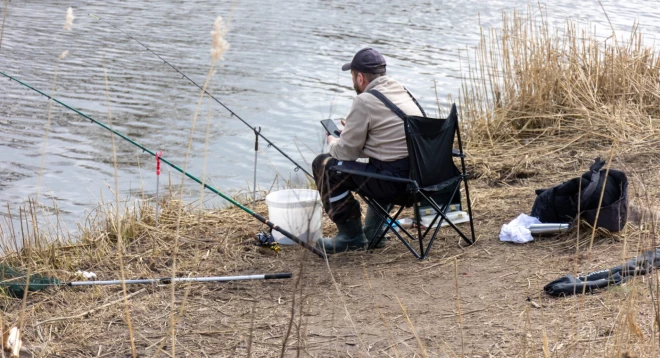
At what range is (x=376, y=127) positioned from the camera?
12.3 ft

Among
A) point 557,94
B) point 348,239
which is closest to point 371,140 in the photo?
point 348,239

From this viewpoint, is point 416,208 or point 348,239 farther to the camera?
point 348,239

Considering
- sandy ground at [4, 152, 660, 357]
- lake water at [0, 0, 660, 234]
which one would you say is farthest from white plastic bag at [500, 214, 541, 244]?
lake water at [0, 0, 660, 234]

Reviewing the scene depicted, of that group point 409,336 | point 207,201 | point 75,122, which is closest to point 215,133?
point 75,122

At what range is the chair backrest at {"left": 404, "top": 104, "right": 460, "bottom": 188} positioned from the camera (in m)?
3.60

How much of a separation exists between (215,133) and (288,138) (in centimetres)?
79

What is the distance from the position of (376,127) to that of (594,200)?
1068mm

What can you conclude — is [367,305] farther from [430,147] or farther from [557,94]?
[557,94]

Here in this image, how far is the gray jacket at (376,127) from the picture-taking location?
3719mm

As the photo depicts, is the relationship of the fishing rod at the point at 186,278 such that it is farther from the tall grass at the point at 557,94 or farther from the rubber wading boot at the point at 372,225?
the tall grass at the point at 557,94

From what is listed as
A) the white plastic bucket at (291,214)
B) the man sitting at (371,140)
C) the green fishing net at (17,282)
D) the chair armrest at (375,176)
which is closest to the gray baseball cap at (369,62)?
the man sitting at (371,140)

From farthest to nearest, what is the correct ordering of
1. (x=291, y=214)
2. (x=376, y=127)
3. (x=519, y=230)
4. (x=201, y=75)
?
1. (x=201, y=75)
2. (x=291, y=214)
3. (x=519, y=230)
4. (x=376, y=127)

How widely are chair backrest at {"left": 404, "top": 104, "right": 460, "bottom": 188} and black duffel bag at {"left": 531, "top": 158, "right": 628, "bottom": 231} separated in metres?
0.57

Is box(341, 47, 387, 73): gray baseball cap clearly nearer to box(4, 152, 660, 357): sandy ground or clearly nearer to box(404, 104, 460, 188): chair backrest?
box(404, 104, 460, 188): chair backrest
